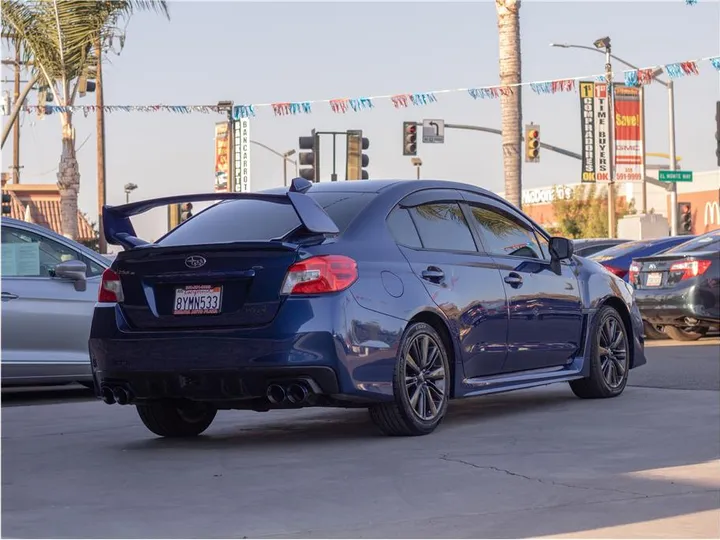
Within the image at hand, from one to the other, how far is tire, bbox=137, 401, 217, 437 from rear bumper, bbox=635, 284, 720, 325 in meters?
8.99

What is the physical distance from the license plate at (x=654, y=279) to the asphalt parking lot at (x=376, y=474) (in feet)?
22.7

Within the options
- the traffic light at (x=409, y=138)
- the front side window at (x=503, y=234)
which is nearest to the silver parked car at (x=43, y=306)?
the front side window at (x=503, y=234)

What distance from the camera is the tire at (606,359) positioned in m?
10.7

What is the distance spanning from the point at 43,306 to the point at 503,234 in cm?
398

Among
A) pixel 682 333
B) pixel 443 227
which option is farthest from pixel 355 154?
pixel 443 227

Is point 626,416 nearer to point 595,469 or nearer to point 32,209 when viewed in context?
point 595,469

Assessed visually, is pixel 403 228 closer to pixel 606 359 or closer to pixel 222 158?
pixel 606 359

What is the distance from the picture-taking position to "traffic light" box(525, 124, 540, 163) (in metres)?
44.1

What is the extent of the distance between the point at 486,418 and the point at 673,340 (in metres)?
9.85

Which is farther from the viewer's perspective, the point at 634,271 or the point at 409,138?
the point at 409,138

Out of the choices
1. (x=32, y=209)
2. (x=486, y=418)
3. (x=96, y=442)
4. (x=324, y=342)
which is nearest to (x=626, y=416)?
(x=486, y=418)

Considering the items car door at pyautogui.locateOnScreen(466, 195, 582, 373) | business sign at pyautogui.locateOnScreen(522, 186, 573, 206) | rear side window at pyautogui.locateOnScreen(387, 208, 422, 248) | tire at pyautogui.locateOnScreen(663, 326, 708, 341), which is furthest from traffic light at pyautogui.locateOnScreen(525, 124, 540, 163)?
business sign at pyautogui.locateOnScreen(522, 186, 573, 206)

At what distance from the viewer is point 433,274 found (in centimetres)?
888

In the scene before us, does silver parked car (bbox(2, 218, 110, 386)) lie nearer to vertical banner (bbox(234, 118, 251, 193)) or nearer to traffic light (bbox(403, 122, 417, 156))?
traffic light (bbox(403, 122, 417, 156))
